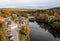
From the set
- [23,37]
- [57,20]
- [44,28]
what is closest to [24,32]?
[23,37]

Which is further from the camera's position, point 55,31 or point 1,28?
point 55,31

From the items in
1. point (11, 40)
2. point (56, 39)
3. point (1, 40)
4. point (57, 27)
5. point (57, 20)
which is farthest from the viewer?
point (57, 20)

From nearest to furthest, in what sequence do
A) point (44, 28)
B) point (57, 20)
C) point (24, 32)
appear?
point (24, 32) < point (57, 20) < point (44, 28)

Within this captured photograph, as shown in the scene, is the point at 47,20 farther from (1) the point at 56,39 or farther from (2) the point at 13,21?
(2) the point at 13,21

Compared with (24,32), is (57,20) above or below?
below

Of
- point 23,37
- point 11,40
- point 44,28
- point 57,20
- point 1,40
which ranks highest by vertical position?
point 1,40

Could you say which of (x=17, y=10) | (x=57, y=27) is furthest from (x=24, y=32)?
(x=57, y=27)
